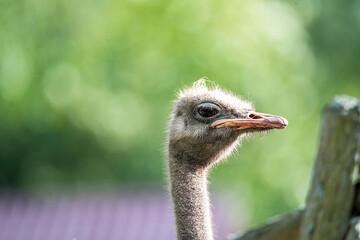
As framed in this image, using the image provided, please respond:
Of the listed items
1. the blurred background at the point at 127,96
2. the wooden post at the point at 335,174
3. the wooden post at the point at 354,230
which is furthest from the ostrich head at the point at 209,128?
the blurred background at the point at 127,96

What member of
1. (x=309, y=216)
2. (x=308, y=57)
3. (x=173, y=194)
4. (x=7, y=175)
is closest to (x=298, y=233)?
(x=309, y=216)

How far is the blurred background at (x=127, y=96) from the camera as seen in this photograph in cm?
2028

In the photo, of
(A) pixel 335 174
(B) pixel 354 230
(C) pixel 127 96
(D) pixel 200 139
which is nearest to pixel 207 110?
(D) pixel 200 139

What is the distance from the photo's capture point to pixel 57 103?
2123 cm

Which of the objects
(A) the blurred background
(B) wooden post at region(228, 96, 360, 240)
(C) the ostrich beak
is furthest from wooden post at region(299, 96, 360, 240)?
(A) the blurred background

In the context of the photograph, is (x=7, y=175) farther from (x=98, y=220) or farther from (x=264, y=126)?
(x=264, y=126)

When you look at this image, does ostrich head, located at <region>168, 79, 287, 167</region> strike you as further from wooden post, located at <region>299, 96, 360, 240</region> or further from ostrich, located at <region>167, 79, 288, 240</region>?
wooden post, located at <region>299, 96, 360, 240</region>

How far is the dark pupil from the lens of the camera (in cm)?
617

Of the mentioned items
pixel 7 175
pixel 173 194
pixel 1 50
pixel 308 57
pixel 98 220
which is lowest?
A: pixel 173 194

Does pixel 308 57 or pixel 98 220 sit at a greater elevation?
pixel 308 57

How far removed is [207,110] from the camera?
6.18 meters

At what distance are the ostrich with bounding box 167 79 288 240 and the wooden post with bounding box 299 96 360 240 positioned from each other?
0.75 meters

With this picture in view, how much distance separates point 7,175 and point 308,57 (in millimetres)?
7211

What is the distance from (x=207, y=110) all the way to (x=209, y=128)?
0.10m
